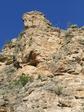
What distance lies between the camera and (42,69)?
2212 inches

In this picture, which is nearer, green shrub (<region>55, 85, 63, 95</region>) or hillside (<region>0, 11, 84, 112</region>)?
hillside (<region>0, 11, 84, 112</region>)

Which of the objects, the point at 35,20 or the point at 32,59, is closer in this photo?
the point at 32,59

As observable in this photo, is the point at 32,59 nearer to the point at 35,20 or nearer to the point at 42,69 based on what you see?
the point at 42,69

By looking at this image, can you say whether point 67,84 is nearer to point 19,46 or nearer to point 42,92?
point 42,92

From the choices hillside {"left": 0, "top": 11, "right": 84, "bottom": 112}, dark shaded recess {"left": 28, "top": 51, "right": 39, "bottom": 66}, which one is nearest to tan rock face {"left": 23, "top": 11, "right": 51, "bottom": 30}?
hillside {"left": 0, "top": 11, "right": 84, "bottom": 112}

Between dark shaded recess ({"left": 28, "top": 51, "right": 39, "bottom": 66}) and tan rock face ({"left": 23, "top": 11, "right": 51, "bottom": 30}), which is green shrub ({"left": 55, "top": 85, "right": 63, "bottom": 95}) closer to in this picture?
dark shaded recess ({"left": 28, "top": 51, "right": 39, "bottom": 66})

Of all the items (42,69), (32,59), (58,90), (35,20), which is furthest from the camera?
(35,20)

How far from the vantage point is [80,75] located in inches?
1754

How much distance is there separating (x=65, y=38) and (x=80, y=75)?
1879cm

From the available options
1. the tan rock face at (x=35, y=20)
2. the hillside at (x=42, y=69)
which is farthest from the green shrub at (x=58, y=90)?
the tan rock face at (x=35, y=20)

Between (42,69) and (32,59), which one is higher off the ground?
(32,59)

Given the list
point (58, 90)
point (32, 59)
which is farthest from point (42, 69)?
point (58, 90)

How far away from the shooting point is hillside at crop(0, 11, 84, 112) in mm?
36500

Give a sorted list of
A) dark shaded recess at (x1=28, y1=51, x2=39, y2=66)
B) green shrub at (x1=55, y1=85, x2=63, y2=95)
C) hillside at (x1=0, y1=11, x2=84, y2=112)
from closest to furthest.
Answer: hillside at (x1=0, y1=11, x2=84, y2=112) → green shrub at (x1=55, y1=85, x2=63, y2=95) → dark shaded recess at (x1=28, y1=51, x2=39, y2=66)
